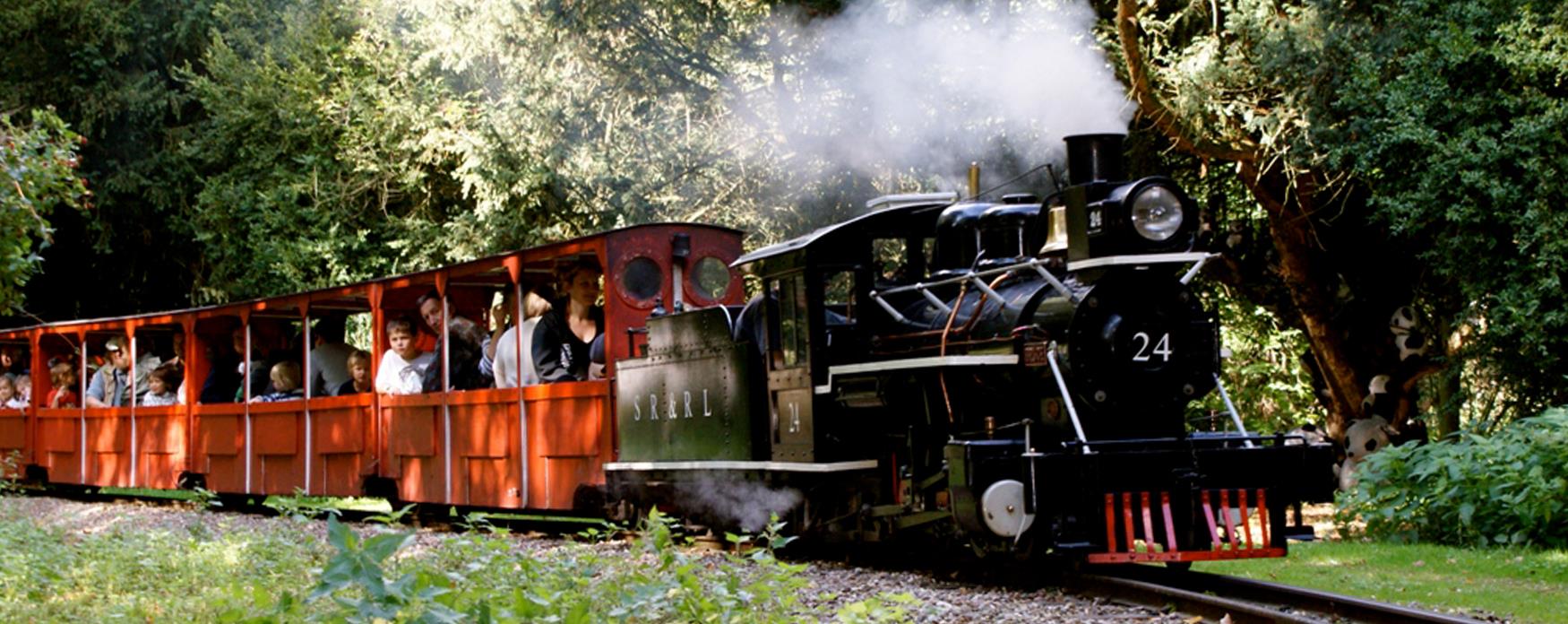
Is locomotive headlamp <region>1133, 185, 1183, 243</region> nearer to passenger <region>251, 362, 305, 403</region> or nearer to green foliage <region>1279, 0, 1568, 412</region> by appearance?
green foliage <region>1279, 0, 1568, 412</region>

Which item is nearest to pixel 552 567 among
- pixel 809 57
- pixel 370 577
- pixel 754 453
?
pixel 370 577

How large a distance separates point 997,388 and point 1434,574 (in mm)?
2732

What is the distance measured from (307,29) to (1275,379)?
16.0 metres

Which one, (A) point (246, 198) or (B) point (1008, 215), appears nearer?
(B) point (1008, 215)

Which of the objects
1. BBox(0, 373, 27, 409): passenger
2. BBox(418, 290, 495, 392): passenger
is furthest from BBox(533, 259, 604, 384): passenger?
BBox(0, 373, 27, 409): passenger

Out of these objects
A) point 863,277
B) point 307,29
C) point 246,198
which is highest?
point 307,29

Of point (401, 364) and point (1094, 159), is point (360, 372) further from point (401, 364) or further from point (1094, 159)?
point (1094, 159)

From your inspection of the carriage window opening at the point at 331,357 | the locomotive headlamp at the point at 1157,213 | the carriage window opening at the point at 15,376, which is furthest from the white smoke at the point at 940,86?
the carriage window opening at the point at 15,376

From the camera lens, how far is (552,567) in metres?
6.67

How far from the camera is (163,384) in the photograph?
773 inches

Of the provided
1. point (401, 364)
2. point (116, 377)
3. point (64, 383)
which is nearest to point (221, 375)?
point (116, 377)

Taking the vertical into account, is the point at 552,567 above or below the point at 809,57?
below

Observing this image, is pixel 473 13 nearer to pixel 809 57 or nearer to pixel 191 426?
pixel 809 57

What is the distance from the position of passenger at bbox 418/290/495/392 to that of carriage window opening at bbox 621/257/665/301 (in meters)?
2.58
